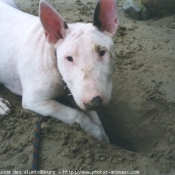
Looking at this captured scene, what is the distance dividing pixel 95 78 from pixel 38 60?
2.59 feet

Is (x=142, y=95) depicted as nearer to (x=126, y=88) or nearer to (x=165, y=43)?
(x=126, y=88)

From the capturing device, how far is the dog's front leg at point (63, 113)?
9.42 ft

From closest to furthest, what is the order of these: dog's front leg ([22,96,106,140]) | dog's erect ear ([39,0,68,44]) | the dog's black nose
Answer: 1. the dog's black nose
2. dog's erect ear ([39,0,68,44])
3. dog's front leg ([22,96,106,140])

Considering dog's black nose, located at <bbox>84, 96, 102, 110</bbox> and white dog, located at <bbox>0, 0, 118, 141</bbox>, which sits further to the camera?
white dog, located at <bbox>0, 0, 118, 141</bbox>

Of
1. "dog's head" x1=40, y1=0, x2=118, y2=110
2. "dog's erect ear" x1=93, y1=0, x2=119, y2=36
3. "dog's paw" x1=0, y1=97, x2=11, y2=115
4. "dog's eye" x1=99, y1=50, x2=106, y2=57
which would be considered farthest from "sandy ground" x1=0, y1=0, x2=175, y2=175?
"dog's erect ear" x1=93, y1=0, x2=119, y2=36

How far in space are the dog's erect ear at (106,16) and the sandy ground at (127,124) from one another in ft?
2.67

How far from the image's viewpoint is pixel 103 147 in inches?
102

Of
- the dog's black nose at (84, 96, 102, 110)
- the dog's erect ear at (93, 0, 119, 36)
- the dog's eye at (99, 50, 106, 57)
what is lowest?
the dog's black nose at (84, 96, 102, 110)

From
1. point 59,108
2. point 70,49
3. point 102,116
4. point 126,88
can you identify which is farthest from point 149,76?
point 70,49

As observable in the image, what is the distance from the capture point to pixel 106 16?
2.67 m

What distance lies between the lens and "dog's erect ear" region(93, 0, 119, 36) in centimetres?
264

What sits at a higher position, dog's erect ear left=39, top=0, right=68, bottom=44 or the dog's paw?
dog's erect ear left=39, top=0, right=68, bottom=44

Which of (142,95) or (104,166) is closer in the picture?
(104,166)

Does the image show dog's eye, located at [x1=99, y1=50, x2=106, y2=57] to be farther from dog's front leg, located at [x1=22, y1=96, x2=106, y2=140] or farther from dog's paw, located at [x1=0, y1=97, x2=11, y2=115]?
dog's paw, located at [x1=0, y1=97, x2=11, y2=115]
